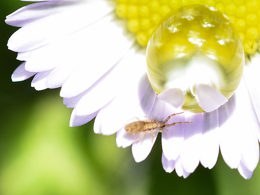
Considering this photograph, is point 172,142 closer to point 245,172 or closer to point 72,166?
point 245,172

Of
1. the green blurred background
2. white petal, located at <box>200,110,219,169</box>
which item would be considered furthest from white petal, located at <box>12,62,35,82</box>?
white petal, located at <box>200,110,219,169</box>

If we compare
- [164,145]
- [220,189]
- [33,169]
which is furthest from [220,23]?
[33,169]

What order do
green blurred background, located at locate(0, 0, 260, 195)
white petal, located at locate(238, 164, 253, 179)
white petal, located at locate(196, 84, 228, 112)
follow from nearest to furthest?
white petal, located at locate(196, 84, 228, 112)
white petal, located at locate(238, 164, 253, 179)
green blurred background, located at locate(0, 0, 260, 195)

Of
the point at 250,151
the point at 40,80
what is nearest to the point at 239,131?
the point at 250,151

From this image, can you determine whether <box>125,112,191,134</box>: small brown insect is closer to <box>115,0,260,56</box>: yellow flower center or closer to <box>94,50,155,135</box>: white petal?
<box>94,50,155,135</box>: white petal

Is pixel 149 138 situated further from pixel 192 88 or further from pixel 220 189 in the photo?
pixel 220 189

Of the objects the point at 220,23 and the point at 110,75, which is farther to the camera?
the point at 110,75
